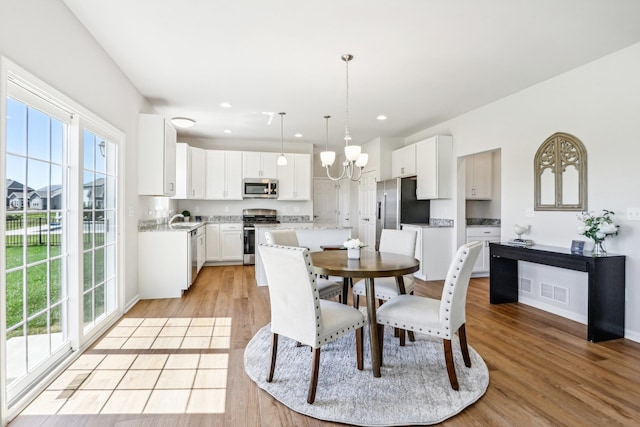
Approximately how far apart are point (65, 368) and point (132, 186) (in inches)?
81.7

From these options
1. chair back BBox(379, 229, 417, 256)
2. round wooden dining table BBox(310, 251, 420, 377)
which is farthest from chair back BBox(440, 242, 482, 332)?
chair back BBox(379, 229, 417, 256)

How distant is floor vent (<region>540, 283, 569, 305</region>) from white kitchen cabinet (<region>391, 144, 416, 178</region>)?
262 centimetres

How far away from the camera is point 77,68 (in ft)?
8.44

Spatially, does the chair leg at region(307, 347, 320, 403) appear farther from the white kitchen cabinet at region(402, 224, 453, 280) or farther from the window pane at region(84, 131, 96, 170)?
the white kitchen cabinet at region(402, 224, 453, 280)

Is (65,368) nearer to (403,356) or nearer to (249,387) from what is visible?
(249,387)

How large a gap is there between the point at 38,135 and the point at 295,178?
4.96m

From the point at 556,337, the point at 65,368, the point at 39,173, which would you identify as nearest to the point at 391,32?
the point at 39,173

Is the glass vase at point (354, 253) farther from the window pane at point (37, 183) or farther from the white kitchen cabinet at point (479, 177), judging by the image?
the white kitchen cabinet at point (479, 177)

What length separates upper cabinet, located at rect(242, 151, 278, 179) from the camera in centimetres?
676

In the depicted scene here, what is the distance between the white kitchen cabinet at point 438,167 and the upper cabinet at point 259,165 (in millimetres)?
2982

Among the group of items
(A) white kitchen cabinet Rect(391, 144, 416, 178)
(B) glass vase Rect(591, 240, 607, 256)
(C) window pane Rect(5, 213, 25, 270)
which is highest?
(A) white kitchen cabinet Rect(391, 144, 416, 178)

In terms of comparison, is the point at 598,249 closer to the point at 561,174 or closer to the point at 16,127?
the point at 561,174

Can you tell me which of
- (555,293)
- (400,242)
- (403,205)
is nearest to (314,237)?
(400,242)

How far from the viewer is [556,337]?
3025mm
